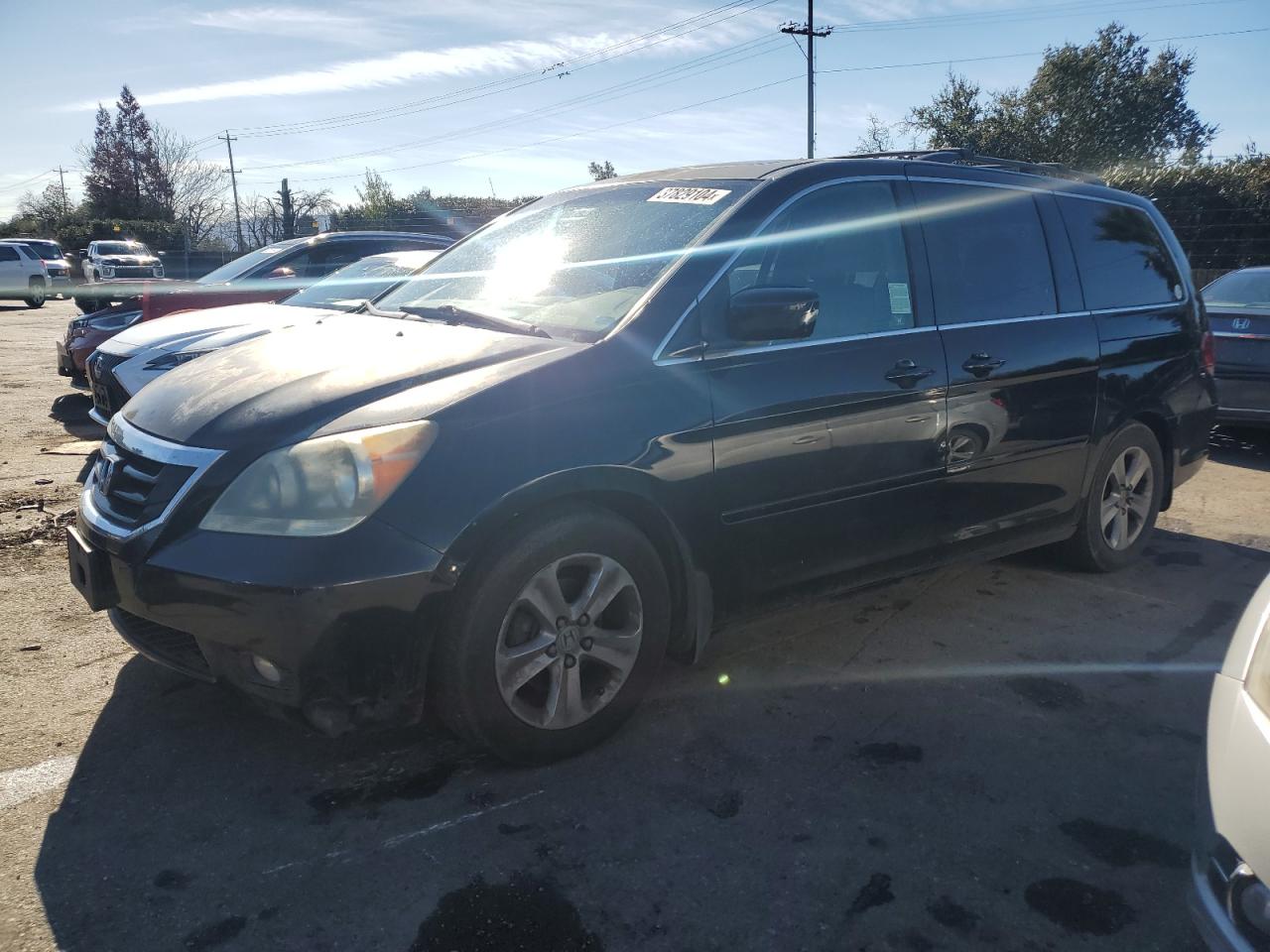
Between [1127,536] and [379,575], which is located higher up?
[379,575]

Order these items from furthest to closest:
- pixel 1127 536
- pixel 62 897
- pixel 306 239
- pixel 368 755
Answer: pixel 306 239
pixel 1127 536
pixel 368 755
pixel 62 897

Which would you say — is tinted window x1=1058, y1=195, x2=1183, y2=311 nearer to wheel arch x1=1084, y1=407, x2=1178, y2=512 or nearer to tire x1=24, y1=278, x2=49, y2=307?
wheel arch x1=1084, y1=407, x2=1178, y2=512

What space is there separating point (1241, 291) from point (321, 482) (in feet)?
27.4

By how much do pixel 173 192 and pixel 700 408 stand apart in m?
79.7

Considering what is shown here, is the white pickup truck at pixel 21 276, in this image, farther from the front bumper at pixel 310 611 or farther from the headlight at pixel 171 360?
the front bumper at pixel 310 611

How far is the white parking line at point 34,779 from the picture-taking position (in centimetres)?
273

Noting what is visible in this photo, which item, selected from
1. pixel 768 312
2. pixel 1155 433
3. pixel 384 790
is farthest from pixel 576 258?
pixel 1155 433

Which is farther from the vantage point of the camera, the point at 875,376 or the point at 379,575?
the point at 875,376

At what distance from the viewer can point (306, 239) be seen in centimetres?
961

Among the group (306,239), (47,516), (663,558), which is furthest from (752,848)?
(306,239)

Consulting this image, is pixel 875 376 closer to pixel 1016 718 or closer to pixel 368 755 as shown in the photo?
pixel 1016 718

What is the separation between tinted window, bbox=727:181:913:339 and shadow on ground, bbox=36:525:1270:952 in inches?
43.1

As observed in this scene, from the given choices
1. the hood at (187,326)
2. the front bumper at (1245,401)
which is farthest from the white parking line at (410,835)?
the front bumper at (1245,401)

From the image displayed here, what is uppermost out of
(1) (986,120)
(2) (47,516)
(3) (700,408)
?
(1) (986,120)
